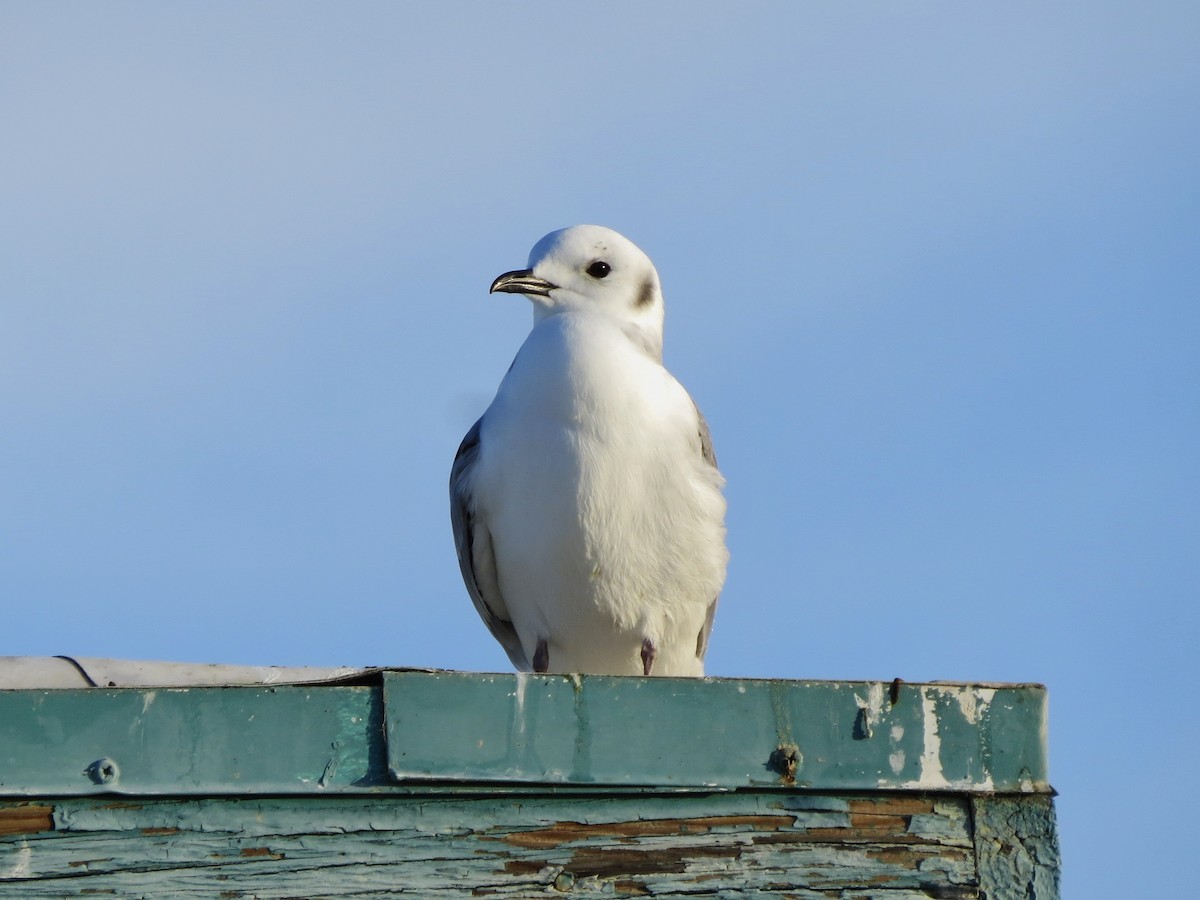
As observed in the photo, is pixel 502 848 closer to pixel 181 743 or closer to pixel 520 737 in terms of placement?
pixel 520 737

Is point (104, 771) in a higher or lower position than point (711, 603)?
lower

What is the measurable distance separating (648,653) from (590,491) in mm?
744

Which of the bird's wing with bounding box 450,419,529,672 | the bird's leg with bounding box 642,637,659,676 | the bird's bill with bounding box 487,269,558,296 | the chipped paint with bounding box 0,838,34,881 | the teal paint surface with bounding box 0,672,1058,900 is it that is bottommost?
the chipped paint with bounding box 0,838,34,881

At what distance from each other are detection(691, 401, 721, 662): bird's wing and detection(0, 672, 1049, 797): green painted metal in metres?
2.31

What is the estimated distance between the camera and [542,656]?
600cm

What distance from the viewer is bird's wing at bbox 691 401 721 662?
595 cm

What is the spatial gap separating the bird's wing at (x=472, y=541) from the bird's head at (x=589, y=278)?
20.6 inches


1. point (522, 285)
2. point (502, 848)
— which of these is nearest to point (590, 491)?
point (522, 285)

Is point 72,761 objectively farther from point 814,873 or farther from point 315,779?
point 814,873

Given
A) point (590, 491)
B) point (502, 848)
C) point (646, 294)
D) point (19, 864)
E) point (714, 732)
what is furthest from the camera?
point (646, 294)

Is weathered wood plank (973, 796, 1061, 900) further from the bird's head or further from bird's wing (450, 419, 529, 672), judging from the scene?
the bird's head

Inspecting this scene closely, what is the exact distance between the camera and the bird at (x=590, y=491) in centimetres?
552

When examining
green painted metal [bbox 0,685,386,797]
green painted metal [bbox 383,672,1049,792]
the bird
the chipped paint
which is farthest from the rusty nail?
the bird

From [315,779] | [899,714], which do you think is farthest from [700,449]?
[315,779]
